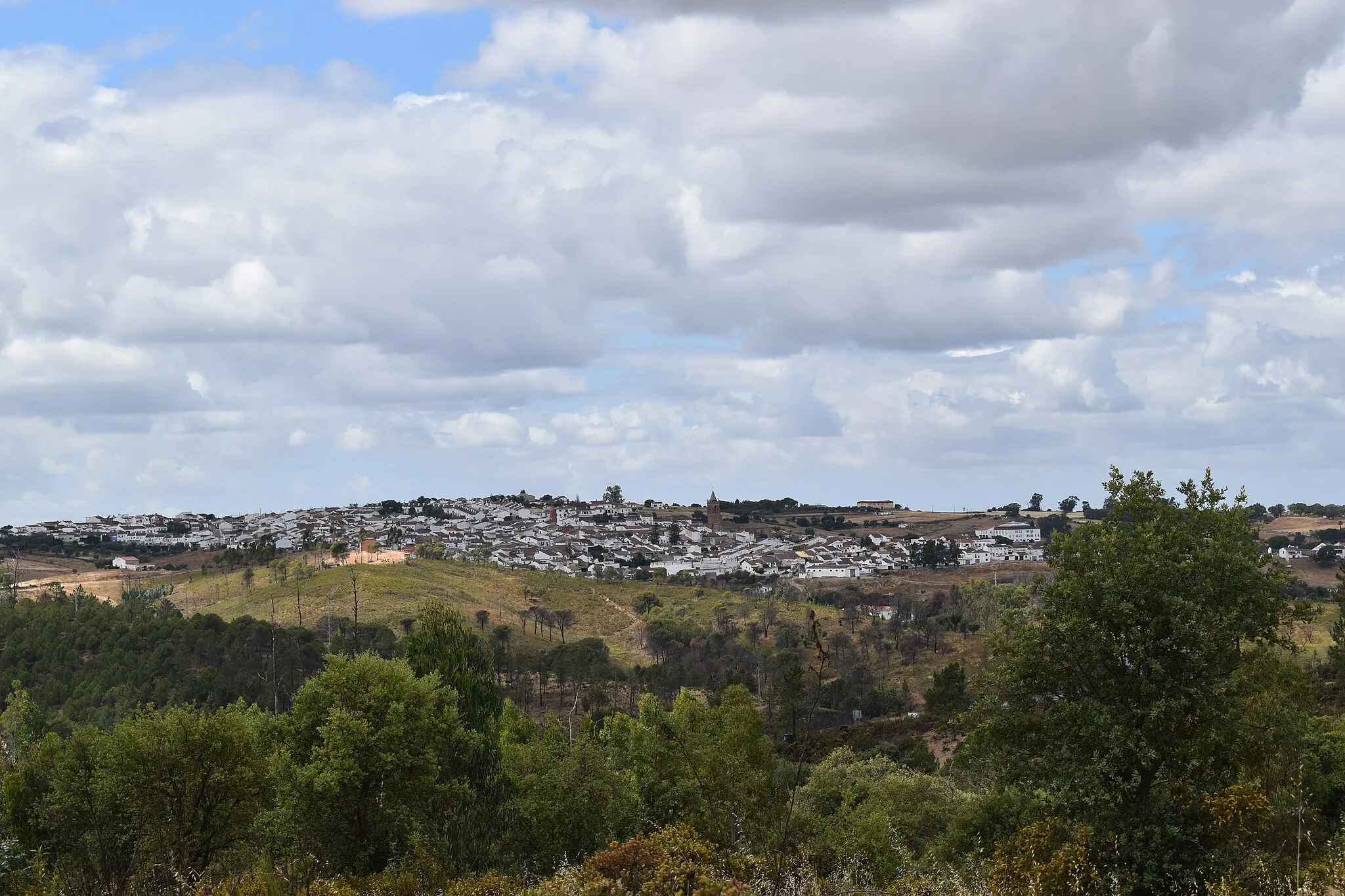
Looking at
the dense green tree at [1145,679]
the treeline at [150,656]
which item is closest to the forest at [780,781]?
the dense green tree at [1145,679]

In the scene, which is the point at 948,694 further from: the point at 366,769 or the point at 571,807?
the point at 366,769

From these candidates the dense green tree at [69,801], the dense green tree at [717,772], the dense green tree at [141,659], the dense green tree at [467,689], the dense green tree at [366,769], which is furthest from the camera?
the dense green tree at [141,659]

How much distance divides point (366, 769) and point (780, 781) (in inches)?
934

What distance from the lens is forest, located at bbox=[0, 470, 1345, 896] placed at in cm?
1496

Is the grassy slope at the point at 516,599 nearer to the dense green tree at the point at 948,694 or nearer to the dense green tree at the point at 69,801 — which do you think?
the dense green tree at the point at 948,694

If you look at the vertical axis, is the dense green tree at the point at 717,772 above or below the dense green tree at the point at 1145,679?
below

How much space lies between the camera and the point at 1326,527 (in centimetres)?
19762

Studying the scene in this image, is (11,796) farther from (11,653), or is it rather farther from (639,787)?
(11,653)

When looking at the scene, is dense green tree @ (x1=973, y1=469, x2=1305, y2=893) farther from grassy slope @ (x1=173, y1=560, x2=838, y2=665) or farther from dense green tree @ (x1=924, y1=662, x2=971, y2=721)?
grassy slope @ (x1=173, y1=560, x2=838, y2=665)

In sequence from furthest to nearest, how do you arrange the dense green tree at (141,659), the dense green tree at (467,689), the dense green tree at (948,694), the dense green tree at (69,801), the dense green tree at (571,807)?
the dense green tree at (141,659) < the dense green tree at (948,694) < the dense green tree at (571,807) < the dense green tree at (467,689) < the dense green tree at (69,801)

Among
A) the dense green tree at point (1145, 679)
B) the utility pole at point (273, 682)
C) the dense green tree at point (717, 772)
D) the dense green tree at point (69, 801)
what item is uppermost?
the dense green tree at point (1145, 679)

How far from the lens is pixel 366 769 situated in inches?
1056

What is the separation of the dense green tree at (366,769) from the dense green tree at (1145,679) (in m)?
12.7

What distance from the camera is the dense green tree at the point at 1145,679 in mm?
19516
